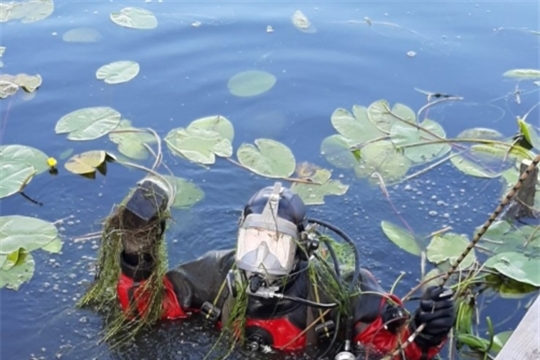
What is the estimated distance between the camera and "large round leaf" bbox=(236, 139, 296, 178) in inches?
154

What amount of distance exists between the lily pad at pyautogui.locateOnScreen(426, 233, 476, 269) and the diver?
72 cm

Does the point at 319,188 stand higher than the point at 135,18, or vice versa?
the point at 135,18

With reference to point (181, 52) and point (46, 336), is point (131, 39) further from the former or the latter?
point (46, 336)

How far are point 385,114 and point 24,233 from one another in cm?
209

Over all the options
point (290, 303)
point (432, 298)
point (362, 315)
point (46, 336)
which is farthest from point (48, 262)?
point (432, 298)

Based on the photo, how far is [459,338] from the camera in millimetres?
2924

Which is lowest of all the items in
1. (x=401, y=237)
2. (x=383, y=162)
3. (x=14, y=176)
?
(x=14, y=176)

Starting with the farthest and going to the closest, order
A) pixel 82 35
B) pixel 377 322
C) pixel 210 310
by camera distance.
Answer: pixel 82 35 < pixel 210 310 < pixel 377 322

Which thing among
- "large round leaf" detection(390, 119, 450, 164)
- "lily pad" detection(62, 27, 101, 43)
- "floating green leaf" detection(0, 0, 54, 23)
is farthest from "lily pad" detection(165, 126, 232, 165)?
"floating green leaf" detection(0, 0, 54, 23)

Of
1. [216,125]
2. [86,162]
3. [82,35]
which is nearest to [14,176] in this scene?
[86,162]

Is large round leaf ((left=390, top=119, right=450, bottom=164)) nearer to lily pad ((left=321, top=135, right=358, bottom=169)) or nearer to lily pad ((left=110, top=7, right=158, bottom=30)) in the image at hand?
lily pad ((left=321, top=135, right=358, bottom=169))

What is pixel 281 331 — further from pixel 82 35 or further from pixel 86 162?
pixel 82 35

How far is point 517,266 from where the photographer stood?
3.34 m

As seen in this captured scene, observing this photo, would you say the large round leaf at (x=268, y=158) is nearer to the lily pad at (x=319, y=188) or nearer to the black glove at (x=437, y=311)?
the lily pad at (x=319, y=188)
